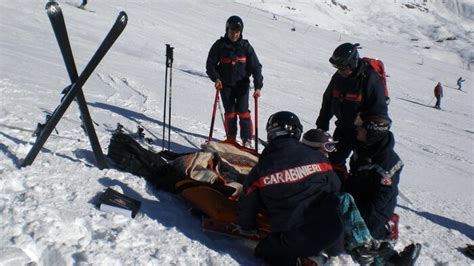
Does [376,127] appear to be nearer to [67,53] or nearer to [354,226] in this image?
[354,226]

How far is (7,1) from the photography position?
17938 mm

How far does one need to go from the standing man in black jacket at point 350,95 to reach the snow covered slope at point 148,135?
3.44 ft

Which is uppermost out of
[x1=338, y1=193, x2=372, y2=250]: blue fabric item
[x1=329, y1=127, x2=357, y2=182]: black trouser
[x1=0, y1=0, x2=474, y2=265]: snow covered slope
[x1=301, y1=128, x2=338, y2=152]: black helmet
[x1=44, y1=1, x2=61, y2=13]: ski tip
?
[x1=44, y1=1, x2=61, y2=13]: ski tip

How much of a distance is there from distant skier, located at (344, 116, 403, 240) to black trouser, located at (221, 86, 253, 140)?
2.74 m

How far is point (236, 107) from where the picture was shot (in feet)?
22.4

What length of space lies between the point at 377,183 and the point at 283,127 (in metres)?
0.91

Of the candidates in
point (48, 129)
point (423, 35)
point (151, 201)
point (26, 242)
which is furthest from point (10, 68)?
point (423, 35)

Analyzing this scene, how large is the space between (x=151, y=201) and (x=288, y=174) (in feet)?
4.58

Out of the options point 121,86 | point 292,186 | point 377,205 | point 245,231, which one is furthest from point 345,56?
point 121,86

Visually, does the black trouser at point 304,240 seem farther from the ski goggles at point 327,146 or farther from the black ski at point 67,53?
the black ski at point 67,53

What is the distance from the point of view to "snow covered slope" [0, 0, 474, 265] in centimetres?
334

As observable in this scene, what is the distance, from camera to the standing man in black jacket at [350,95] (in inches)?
181

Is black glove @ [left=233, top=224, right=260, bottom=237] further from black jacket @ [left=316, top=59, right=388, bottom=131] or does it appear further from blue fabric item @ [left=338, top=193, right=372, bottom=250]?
black jacket @ [left=316, top=59, right=388, bottom=131]

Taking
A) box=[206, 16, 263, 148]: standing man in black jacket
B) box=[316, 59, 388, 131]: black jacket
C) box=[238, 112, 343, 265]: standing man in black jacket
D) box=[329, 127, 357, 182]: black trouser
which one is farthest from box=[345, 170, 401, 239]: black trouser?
box=[206, 16, 263, 148]: standing man in black jacket
